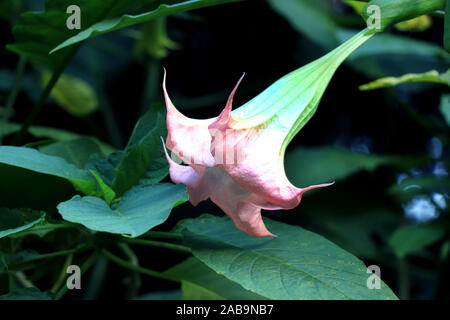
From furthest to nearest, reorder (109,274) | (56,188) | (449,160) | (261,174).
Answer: (109,274) → (449,160) → (56,188) → (261,174)

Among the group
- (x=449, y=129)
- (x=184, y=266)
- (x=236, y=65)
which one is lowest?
(x=184, y=266)

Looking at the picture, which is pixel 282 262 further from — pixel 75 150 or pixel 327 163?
pixel 327 163

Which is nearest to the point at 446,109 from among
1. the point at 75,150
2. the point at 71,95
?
the point at 75,150

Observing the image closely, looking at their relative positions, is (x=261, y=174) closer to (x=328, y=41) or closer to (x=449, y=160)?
(x=449, y=160)

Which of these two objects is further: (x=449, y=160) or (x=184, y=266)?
(x=449, y=160)

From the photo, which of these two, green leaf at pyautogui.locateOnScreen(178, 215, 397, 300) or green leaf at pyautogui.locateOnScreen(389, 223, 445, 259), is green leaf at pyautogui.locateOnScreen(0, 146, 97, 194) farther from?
green leaf at pyautogui.locateOnScreen(389, 223, 445, 259)

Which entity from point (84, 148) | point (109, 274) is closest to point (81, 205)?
point (84, 148)

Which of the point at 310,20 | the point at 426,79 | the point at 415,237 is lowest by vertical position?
the point at 415,237
